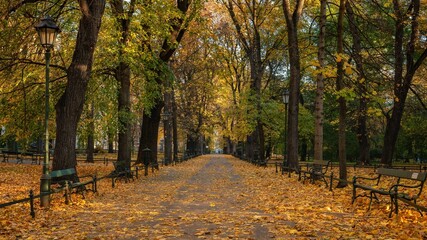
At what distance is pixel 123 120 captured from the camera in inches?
811

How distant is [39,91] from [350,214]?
1589 cm

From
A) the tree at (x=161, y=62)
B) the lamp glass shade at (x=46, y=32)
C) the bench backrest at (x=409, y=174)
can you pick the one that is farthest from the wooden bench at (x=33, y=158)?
the bench backrest at (x=409, y=174)

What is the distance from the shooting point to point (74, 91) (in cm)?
1410

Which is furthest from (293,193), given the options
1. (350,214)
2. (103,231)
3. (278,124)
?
(278,124)

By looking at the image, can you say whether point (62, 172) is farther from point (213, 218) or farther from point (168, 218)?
point (213, 218)

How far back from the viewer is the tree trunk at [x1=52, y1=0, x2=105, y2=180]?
13898 millimetres

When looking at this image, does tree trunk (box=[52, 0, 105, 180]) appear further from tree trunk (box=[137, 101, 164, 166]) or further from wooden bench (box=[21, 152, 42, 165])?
wooden bench (box=[21, 152, 42, 165])

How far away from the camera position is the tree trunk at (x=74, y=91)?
13898 millimetres

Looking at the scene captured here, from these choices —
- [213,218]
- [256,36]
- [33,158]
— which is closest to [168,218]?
[213,218]

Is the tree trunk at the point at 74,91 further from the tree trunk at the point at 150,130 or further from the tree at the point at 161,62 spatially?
the tree trunk at the point at 150,130

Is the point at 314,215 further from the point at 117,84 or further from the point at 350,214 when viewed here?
the point at 117,84

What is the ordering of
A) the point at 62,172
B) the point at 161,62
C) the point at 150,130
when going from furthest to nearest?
the point at 150,130 → the point at 161,62 → the point at 62,172

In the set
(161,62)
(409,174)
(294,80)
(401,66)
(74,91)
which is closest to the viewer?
(409,174)

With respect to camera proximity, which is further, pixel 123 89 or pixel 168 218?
pixel 123 89
